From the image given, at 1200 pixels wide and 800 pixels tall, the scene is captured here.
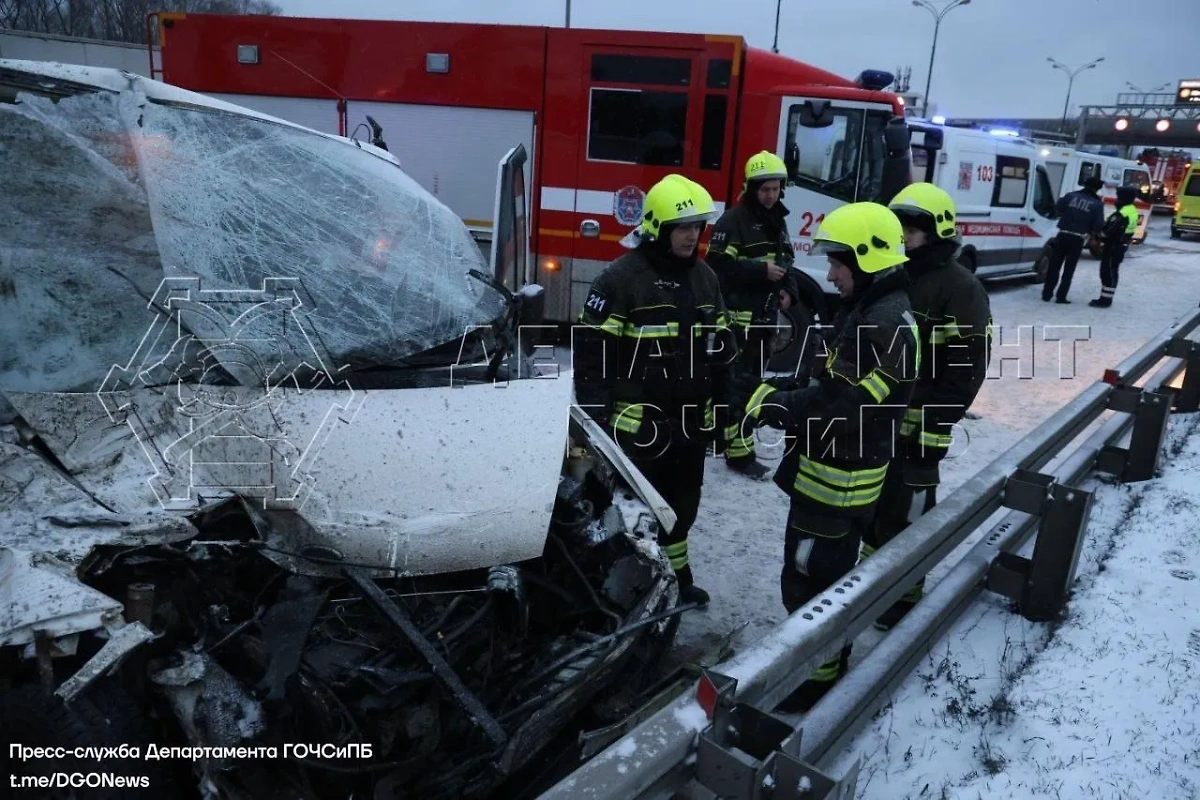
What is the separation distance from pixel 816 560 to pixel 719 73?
557 centimetres

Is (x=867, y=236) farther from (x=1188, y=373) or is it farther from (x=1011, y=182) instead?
(x=1011, y=182)

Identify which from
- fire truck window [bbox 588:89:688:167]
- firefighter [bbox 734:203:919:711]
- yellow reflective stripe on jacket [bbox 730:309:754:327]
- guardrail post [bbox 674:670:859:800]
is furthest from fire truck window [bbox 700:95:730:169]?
guardrail post [bbox 674:670:859:800]

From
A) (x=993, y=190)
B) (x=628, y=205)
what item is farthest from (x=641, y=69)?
(x=993, y=190)

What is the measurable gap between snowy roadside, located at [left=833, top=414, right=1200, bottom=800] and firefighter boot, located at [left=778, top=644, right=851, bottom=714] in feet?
1.04

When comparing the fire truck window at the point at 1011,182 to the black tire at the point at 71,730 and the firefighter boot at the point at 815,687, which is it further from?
the black tire at the point at 71,730

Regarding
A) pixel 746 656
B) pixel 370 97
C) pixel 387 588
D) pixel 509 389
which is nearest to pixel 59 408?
pixel 387 588

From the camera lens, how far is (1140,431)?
4.59 metres

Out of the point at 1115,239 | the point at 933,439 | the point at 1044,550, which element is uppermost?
the point at 1115,239

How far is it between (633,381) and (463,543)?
1448mm

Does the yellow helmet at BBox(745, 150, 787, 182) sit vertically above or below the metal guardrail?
above

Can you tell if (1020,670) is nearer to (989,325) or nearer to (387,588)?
(989,325)

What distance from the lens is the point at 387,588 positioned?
2295 mm

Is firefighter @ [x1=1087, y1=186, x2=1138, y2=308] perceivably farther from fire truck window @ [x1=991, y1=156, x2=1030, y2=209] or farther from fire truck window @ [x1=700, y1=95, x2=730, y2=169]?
Answer: fire truck window @ [x1=700, y1=95, x2=730, y2=169]

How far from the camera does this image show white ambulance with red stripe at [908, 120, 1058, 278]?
10.9m
